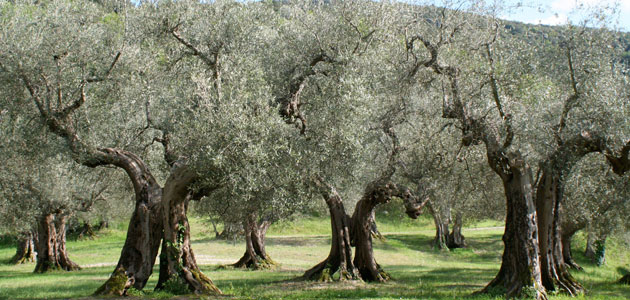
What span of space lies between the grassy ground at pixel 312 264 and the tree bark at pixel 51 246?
4.28 ft

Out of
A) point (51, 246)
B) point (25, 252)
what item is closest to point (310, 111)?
point (51, 246)

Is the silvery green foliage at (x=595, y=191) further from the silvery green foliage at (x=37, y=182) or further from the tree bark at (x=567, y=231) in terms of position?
the silvery green foliage at (x=37, y=182)

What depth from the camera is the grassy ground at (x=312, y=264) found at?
1748 cm

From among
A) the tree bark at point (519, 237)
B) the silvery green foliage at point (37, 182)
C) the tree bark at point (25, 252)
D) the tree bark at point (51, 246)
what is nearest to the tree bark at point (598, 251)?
the tree bark at point (519, 237)

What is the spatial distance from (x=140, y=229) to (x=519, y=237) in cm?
1154

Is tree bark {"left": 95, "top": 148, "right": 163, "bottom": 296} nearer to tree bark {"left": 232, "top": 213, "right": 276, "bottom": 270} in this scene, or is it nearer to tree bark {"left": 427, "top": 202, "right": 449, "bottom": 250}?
tree bark {"left": 232, "top": 213, "right": 276, "bottom": 270}

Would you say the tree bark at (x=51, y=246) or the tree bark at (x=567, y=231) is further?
the tree bark at (x=51, y=246)

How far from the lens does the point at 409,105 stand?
1925 centimetres

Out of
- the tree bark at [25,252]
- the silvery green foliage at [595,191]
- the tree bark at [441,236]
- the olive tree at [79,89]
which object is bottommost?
the tree bark at [25,252]

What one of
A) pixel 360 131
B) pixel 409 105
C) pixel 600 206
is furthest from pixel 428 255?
pixel 360 131

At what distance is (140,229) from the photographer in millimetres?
15938

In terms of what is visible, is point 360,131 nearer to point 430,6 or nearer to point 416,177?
point 416,177

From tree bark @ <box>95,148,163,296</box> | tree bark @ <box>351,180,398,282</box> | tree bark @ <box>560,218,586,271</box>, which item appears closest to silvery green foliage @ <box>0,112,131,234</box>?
tree bark @ <box>95,148,163,296</box>

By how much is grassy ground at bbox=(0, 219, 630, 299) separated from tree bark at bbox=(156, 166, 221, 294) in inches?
31.6
